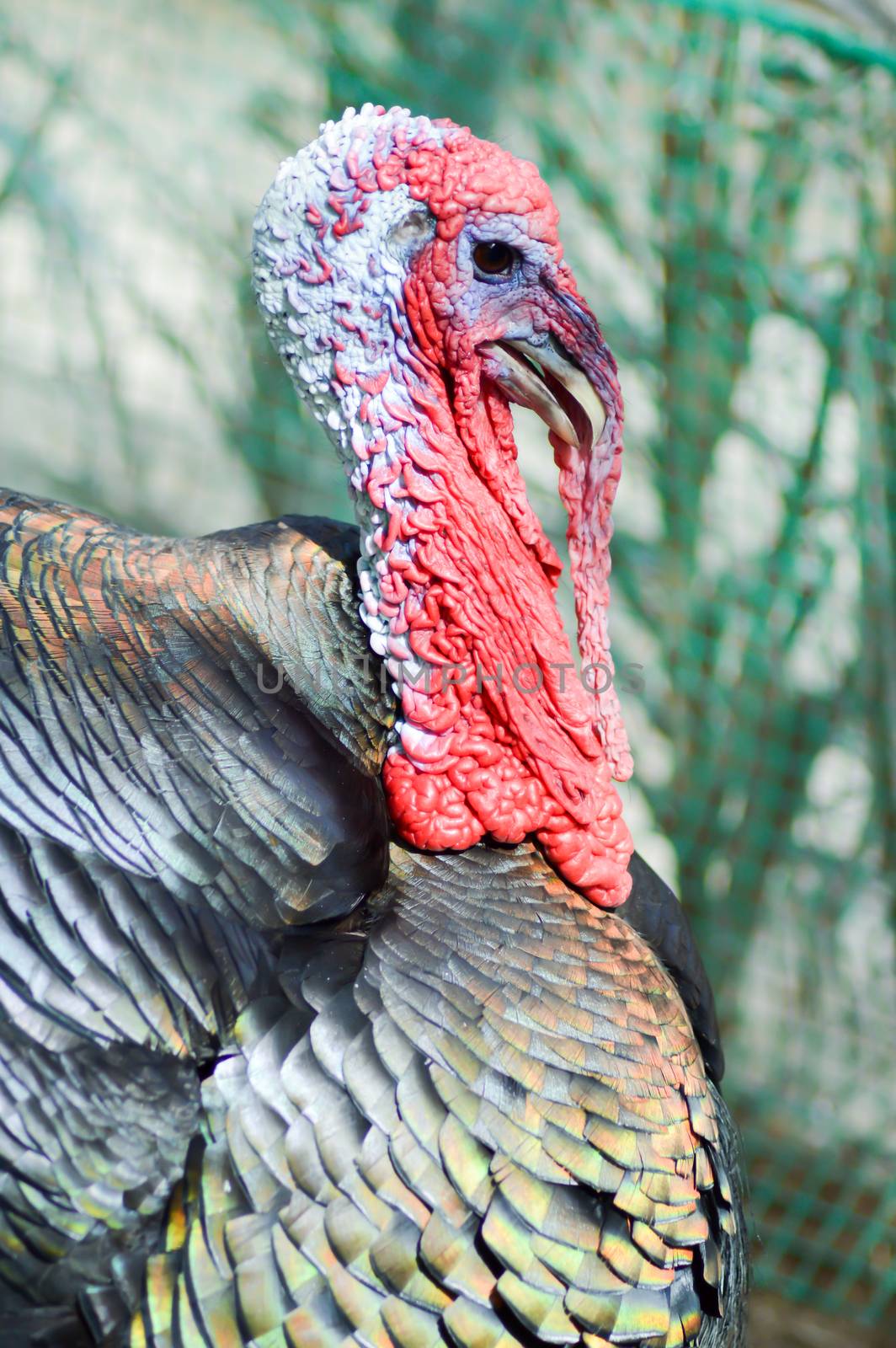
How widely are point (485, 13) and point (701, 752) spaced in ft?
6.14

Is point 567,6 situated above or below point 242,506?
above

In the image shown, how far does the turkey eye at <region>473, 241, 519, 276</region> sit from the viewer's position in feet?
4.78

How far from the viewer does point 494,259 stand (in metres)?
1.47

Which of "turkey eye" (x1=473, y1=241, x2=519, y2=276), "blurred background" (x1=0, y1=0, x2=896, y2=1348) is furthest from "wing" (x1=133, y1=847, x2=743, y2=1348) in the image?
"blurred background" (x1=0, y1=0, x2=896, y2=1348)

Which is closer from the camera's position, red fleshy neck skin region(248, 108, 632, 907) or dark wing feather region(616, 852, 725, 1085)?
red fleshy neck skin region(248, 108, 632, 907)

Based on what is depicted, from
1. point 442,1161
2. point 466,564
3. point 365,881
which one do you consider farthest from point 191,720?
point 442,1161

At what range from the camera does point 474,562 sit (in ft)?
4.91

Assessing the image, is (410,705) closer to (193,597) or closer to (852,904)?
(193,597)

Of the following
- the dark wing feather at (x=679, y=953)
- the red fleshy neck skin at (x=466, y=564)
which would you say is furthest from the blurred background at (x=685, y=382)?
the red fleshy neck skin at (x=466, y=564)

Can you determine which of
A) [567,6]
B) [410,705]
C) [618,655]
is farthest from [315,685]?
[567,6]

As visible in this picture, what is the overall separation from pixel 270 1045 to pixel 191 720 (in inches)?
13.3

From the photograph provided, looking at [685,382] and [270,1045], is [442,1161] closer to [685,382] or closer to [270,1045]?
[270,1045]

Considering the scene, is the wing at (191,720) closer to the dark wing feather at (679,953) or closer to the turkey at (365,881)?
the turkey at (365,881)

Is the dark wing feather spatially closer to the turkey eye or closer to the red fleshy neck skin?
the red fleshy neck skin
